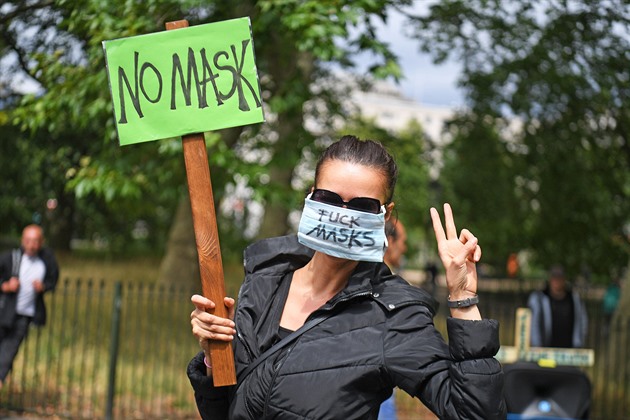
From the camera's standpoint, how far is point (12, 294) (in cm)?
885

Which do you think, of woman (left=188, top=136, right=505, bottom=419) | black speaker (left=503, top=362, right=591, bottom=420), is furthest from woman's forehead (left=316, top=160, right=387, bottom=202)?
black speaker (left=503, top=362, right=591, bottom=420)

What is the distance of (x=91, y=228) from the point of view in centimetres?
3284

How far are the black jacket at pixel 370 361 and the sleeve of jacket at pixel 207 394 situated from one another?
86mm

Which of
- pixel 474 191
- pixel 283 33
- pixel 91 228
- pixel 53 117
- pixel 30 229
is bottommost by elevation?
pixel 91 228

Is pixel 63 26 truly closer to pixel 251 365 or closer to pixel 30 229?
pixel 30 229

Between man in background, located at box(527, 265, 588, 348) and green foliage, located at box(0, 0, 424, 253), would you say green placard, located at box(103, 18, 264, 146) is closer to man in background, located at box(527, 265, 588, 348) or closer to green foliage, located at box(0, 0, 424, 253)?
green foliage, located at box(0, 0, 424, 253)

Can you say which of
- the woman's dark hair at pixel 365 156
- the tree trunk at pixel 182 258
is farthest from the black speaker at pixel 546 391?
the tree trunk at pixel 182 258

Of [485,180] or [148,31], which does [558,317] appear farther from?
[485,180]

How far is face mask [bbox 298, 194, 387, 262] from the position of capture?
2.34 meters

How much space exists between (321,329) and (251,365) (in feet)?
0.72

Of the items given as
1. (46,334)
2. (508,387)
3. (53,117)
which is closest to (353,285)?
(508,387)

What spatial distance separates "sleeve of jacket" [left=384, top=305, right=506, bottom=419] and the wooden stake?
1.48 ft

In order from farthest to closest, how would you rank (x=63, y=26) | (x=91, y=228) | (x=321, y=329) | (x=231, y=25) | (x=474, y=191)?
1. (x=91, y=228)
2. (x=474, y=191)
3. (x=63, y=26)
4. (x=231, y=25)
5. (x=321, y=329)

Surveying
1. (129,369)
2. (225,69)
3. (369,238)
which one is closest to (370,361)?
(369,238)
